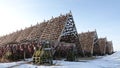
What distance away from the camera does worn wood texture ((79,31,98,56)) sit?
41206 millimetres

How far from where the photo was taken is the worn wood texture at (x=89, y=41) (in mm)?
41206

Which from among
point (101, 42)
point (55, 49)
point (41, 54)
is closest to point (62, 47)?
point (55, 49)

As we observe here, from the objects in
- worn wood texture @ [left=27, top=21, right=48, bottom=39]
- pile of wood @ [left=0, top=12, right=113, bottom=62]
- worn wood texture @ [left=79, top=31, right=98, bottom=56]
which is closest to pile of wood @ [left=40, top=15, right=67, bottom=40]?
pile of wood @ [left=0, top=12, right=113, bottom=62]

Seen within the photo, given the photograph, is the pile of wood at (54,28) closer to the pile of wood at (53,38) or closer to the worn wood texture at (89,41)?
the pile of wood at (53,38)

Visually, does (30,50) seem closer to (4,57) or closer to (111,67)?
(4,57)

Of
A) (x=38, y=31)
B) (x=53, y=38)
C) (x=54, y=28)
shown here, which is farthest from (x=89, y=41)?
(x=53, y=38)

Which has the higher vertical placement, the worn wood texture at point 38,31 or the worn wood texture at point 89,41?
the worn wood texture at point 38,31

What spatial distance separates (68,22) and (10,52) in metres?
9.45

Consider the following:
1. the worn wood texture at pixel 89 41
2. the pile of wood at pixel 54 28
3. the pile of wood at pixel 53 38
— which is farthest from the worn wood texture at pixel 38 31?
the worn wood texture at pixel 89 41

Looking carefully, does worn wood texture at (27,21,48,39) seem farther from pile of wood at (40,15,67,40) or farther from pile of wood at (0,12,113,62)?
pile of wood at (40,15,67,40)

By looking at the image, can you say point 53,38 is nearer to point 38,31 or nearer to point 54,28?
point 54,28

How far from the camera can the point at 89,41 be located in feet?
141

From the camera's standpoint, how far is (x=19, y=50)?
92.5 ft

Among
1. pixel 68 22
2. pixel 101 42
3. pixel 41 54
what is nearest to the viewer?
pixel 41 54
